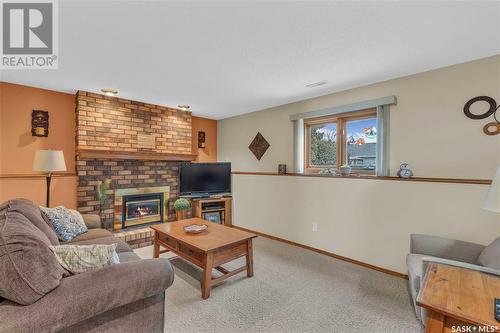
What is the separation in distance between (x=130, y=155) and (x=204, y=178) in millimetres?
1398

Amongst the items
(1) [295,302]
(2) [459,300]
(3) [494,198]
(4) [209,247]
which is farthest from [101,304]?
(3) [494,198]

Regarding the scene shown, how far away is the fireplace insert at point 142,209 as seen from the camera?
394 cm

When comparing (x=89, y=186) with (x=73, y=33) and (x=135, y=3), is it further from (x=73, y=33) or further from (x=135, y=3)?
(x=135, y=3)

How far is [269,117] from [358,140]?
168 cm

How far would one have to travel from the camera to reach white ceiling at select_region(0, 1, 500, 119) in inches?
63.2

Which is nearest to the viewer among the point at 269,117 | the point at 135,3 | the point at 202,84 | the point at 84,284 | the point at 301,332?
the point at 84,284

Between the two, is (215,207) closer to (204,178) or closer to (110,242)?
(204,178)

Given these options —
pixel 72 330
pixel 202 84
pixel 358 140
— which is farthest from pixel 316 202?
pixel 72 330

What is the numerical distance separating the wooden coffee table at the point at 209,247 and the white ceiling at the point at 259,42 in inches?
73.9

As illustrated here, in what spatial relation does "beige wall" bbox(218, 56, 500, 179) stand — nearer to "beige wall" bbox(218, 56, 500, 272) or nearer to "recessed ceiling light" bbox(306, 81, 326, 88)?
"beige wall" bbox(218, 56, 500, 272)

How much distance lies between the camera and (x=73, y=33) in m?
1.89

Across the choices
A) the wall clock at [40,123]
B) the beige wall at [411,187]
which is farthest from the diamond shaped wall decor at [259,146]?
the wall clock at [40,123]

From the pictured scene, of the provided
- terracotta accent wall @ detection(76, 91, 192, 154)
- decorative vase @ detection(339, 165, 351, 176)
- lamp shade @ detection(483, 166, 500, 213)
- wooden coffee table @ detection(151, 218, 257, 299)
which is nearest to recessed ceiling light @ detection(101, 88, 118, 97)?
terracotta accent wall @ detection(76, 91, 192, 154)

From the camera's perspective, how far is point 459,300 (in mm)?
1203
